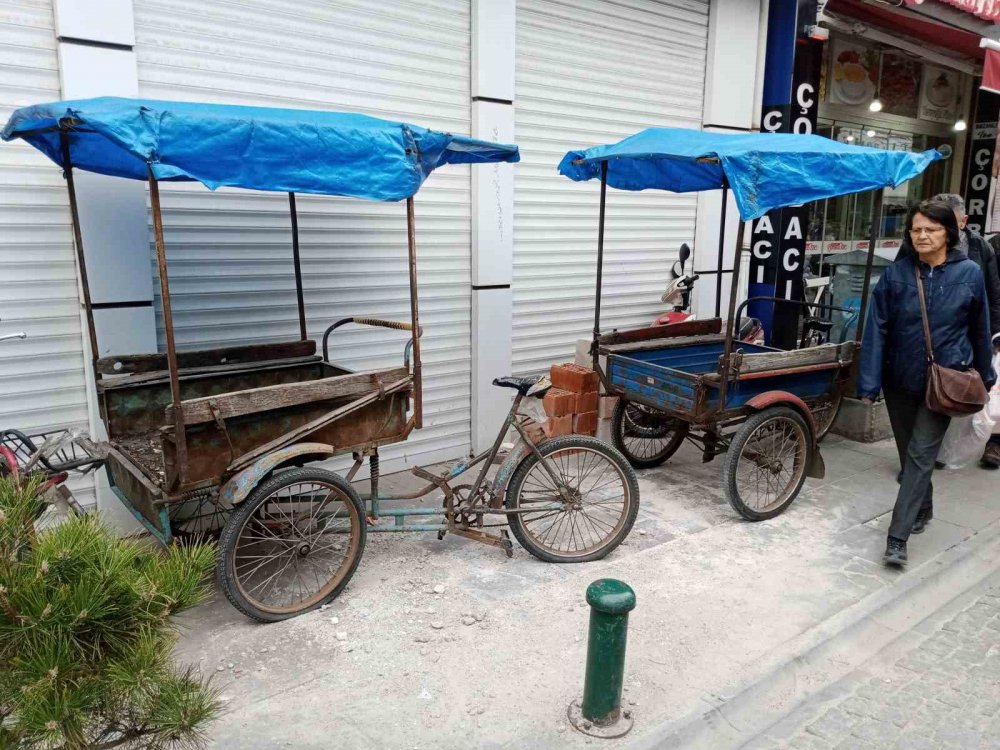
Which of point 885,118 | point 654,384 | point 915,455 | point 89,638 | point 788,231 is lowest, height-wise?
point 915,455

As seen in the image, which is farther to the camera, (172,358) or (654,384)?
(654,384)

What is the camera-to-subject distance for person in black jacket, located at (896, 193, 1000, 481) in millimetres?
4623

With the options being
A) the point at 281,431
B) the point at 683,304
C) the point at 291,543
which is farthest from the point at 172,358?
the point at 683,304

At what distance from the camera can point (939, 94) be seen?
43.3ft

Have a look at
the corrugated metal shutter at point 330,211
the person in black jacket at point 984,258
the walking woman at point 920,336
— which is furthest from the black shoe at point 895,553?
the corrugated metal shutter at point 330,211

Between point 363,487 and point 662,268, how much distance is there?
12.9 ft

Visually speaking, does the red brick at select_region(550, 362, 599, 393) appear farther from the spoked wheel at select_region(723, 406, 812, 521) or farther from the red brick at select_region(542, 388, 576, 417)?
the spoked wheel at select_region(723, 406, 812, 521)

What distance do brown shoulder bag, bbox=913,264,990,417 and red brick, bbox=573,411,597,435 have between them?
2662 mm

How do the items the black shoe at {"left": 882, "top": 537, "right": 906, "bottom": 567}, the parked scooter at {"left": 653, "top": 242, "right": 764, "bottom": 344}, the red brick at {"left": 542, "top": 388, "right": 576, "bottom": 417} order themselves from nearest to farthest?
the black shoe at {"left": 882, "top": 537, "right": 906, "bottom": 567}
the red brick at {"left": 542, "top": 388, "right": 576, "bottom": 417}
the parked scooter at {"left": 653, "top": 242, "right": 764, "bottom": 344}

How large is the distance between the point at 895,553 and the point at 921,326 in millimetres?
1338

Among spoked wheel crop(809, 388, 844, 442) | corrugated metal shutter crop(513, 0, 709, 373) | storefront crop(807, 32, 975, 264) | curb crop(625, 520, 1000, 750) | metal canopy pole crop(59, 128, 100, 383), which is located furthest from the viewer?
storefront crop(807, 32, 975, 264)

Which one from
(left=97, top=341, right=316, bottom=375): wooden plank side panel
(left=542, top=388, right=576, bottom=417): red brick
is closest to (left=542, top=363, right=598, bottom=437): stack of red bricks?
(left=542, top=388, right=576, bottom=417): red brick

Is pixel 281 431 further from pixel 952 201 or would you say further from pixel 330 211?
pixel 952 201

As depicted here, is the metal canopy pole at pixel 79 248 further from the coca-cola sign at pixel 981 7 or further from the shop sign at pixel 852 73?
the shop sign at pixel 852 73
